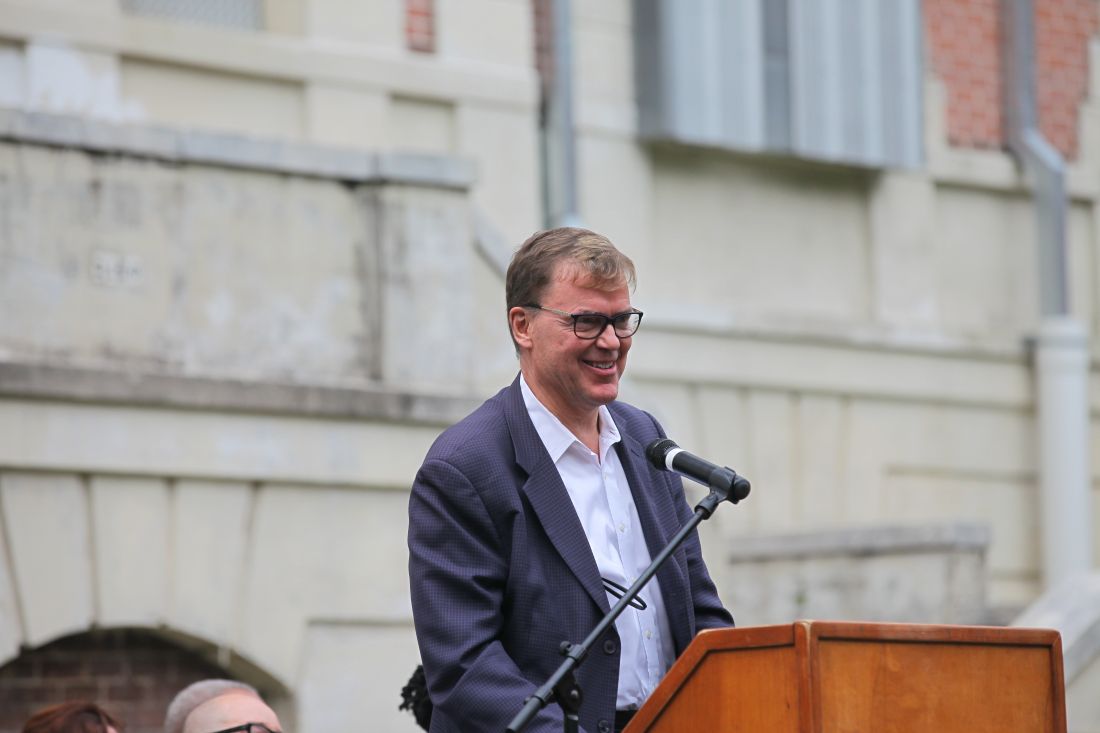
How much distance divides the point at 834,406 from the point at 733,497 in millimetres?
8224

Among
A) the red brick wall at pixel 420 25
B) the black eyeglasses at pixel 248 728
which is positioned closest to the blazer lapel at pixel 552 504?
the black eyeglasses at pixel 248 728

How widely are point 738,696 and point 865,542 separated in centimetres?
579

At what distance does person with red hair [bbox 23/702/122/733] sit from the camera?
17.8 ft

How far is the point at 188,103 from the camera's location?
9.98 meters

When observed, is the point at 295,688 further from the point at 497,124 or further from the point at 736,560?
the point at 497,124

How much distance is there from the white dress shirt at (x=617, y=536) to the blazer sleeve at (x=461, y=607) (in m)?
0.23

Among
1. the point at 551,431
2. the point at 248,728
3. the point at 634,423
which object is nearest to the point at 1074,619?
the point at 634,423

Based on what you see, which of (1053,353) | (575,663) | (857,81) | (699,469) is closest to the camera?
(575,663)

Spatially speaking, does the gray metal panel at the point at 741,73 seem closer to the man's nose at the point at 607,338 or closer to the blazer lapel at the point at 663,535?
the blazer lapel at the point at 663,535

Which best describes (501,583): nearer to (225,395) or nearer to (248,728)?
(248,728)

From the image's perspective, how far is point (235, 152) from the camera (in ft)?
24.2

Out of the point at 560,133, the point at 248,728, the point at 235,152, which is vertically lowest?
the point at 248,728

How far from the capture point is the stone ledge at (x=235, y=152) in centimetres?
705

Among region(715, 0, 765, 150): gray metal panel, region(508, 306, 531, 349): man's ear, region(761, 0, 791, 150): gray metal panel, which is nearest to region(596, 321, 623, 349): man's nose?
region(508, 306, 531, 349): man's ear
